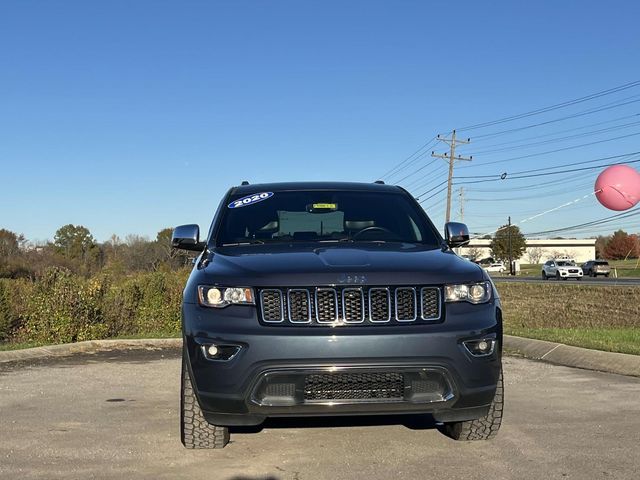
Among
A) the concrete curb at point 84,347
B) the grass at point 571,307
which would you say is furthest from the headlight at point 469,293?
the grass at point 571,307

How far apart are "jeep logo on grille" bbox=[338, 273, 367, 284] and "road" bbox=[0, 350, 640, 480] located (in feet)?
3.64

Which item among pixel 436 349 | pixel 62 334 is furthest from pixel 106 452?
pixel 62 334

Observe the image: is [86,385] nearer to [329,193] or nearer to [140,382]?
[140,382]

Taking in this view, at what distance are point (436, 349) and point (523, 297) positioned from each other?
2970 centimetres

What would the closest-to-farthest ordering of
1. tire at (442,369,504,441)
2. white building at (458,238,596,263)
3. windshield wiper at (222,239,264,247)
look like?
tire at (442,369,504,441), windshield wiper at (222,239,264,247), white building at (458,238,596,263)

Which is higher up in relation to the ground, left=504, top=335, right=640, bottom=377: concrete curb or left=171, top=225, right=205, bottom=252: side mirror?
left=171, top=225, right=205, bottom=252: side mirror

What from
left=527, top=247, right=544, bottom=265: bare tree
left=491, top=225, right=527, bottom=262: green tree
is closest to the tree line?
left=491, top=225, right=527, bottom=262: green tree

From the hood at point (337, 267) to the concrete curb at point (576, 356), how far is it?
13.2ft

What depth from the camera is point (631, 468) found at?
13.4 ft

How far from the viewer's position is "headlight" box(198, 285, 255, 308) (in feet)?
13.2

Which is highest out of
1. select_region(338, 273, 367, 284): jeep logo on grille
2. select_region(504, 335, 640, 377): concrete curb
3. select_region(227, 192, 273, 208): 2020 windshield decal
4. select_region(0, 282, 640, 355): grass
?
select_region(227, 192, 273, 208): 2020 windshield decal

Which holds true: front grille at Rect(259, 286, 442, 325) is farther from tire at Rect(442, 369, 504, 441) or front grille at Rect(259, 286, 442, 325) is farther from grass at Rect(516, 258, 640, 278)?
grass at Rect(516, 258, 640, 278)

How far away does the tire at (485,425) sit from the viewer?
4527mm

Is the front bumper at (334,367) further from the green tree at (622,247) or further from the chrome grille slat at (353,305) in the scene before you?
the green tree at (622,247)
